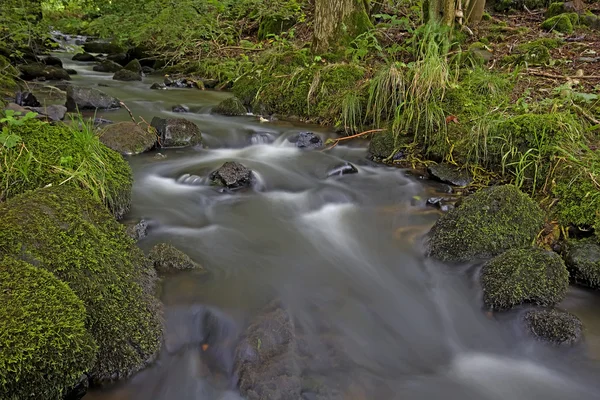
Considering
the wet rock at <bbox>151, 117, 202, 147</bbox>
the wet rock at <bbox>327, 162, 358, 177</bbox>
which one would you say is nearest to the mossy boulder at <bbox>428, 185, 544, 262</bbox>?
the wet rock at <bbox>327, 162, 358, 177</bbox>

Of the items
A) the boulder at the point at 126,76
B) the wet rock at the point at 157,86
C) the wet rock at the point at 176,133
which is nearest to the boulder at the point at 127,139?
the wet rock at the point at 176,133

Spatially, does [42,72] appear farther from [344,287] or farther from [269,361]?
[269,361]

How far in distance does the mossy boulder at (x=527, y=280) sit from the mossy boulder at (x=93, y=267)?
2240mm

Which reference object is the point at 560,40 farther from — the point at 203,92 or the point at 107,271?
the point at 107,271

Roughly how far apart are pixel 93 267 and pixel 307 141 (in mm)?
3948

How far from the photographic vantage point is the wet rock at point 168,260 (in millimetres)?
3016

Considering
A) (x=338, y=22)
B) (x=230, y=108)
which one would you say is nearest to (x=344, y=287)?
(x=230, y=108)

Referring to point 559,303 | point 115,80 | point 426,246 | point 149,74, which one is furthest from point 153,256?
point 149,74

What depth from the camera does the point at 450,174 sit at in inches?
181

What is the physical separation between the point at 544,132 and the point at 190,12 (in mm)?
9772

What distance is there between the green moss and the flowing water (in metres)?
0.43

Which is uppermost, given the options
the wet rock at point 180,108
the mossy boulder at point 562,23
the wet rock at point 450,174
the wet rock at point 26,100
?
the mossy boulder at point 562,23

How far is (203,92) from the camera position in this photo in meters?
9.06

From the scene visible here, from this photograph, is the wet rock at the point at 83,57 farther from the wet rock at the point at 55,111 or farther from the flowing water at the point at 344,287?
the flowing water at the point at 344,287
